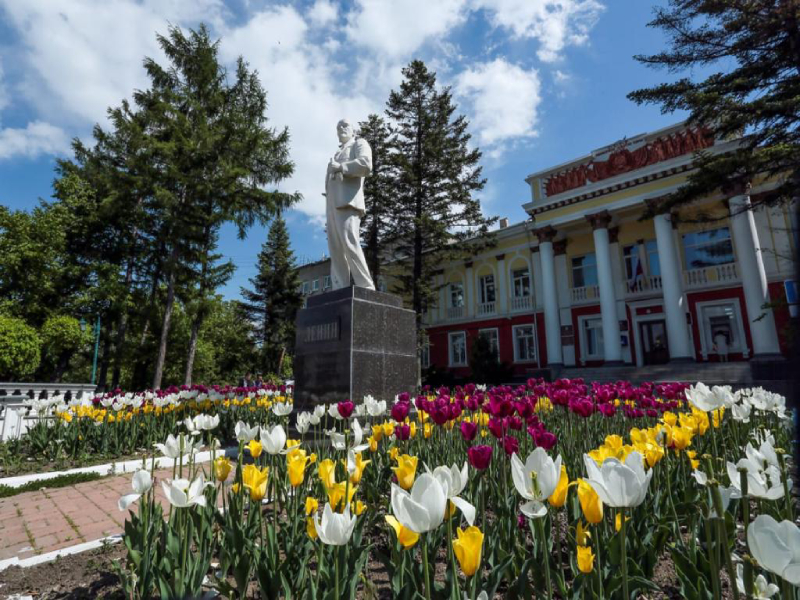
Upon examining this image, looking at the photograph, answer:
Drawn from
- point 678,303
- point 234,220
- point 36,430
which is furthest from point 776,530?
point 678,303

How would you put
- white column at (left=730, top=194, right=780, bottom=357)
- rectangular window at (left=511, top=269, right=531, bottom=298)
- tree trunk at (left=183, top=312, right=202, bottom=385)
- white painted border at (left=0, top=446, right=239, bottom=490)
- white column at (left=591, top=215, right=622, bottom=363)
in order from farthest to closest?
rectangular window at (left=511, top=269, right=531, bottom=298) → white column at (left=591, top=215, right=622, bottom=363) → tree trunk at (left=183, top=312, right=202, bottom=385) → white column at (left=730, top=194, right=780, bottom=357) → white painted border at (left=0, top=446, right=239, bottom=490)

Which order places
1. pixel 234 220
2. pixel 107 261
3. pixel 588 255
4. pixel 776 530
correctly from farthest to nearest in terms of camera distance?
pixel 588 255 < pixel 107 261 < pixel 234 220 < pixel 776 530

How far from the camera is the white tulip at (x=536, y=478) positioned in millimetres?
1367

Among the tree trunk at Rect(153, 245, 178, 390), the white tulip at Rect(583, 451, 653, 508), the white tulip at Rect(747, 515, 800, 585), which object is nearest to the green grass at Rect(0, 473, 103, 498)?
the white tulip at Rect(583, 451, 653, 508)

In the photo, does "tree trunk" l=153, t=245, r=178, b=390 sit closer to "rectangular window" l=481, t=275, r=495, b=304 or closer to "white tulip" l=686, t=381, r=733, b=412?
"white tulip" l=686, t=381, r=733, b=412

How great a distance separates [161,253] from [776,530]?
24148 millimetres

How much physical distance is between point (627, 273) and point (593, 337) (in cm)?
377

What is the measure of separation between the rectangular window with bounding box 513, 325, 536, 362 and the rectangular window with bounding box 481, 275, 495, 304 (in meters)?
2.88

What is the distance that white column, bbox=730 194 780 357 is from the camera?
1694cm

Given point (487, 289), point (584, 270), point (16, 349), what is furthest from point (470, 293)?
point (16, 349)

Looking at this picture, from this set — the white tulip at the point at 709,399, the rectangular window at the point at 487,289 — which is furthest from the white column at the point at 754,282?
the white tulip at the point at 709,399

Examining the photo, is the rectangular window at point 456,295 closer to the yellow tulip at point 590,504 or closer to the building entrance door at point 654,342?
the building entrance door at point 654,342

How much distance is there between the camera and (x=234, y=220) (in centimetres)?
1884

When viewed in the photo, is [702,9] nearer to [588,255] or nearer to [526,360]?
[588,255]
